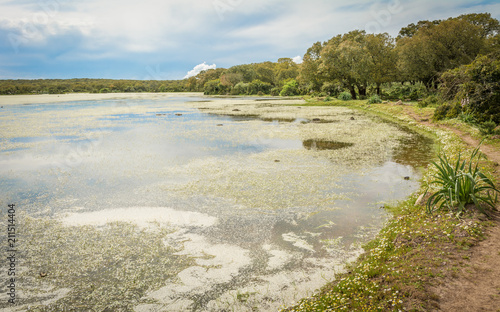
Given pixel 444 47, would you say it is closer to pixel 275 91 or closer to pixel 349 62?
pixel 349 62

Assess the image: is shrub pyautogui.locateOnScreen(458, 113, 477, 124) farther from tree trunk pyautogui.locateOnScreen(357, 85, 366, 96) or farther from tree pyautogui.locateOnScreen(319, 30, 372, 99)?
tree trunk pyautogui.locateOnScreen(357, 85, 366, 96)

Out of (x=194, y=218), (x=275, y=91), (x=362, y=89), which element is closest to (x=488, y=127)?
(x=194, y=218)

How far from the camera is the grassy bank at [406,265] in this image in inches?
160

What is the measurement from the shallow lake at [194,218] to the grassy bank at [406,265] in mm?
437

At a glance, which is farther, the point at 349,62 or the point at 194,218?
the point at 349,62

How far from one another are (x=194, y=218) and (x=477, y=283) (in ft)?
19.5

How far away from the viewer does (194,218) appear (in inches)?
304

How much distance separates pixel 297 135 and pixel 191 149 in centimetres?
743

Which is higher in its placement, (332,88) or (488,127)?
(332,88)

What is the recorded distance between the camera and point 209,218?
7.71 m

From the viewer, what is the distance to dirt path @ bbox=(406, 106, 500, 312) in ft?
12.4

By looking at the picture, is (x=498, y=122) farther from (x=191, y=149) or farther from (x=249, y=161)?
(x=191, y=149)

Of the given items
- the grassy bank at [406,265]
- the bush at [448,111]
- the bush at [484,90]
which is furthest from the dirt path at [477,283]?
the bush at [448,111]

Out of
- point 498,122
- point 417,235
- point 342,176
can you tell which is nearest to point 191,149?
point 342,176
